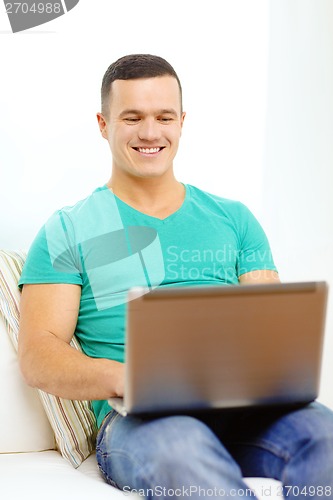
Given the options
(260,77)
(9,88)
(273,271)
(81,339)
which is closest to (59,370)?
(81,339)

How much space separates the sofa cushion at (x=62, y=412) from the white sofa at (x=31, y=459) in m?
0.02

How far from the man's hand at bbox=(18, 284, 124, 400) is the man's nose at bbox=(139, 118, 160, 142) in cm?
42

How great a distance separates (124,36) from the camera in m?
2.34

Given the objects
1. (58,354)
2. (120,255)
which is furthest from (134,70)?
(58,354)

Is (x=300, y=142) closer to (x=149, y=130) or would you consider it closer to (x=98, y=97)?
(x=98, y=97)

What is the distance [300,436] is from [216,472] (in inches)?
8.3

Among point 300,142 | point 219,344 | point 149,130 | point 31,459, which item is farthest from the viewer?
point 300,142

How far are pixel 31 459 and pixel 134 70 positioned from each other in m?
0.98

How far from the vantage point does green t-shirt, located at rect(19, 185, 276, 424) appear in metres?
1.77

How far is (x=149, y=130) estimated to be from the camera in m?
1.92

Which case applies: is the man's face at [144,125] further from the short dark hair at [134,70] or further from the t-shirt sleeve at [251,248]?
the t-shirt sleeve at [251,248]

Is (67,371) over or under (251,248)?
under

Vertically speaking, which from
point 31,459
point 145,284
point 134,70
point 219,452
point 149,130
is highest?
point 134,70

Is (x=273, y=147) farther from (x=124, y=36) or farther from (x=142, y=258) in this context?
(x=142, y=258)
